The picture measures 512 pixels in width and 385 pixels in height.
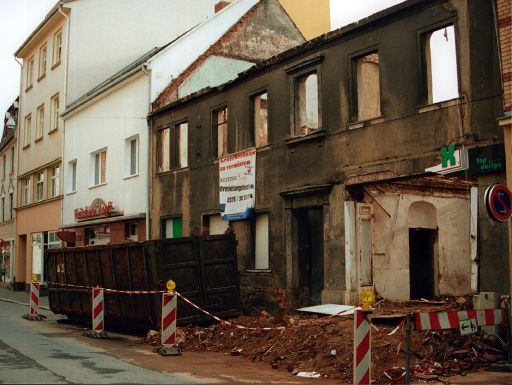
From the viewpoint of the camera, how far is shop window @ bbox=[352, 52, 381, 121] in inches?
553

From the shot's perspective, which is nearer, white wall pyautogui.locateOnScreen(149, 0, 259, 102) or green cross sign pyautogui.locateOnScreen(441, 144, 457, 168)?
green cross sign pyautogui.locateOnScreen(441, 144, 457, 168)

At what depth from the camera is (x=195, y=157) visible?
2002 cm

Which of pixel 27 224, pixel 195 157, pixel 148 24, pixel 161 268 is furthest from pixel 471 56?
pixel 27 224

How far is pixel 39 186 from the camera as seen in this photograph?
3375cm

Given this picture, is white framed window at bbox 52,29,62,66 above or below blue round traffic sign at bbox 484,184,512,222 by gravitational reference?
above

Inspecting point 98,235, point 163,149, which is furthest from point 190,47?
point 98,235

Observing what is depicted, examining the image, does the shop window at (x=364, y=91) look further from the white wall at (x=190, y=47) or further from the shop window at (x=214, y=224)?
the white wall at (x=190, y=47)

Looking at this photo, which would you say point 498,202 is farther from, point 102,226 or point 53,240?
point 53,240

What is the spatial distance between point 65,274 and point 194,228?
166 inches

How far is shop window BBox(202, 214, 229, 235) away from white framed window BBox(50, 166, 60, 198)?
1350 centimetres

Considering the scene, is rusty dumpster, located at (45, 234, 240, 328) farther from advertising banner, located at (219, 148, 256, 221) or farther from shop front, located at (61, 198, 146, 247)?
shop front, located at (61, 198, 146, 247)

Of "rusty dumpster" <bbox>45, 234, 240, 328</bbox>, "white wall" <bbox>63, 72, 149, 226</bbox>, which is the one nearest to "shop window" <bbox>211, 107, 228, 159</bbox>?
"white wall" <bbox>63, 72, 149, 226</bbox>

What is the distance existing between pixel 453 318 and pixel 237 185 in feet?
32.3

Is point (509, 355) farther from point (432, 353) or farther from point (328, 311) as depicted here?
point (328, 311)
